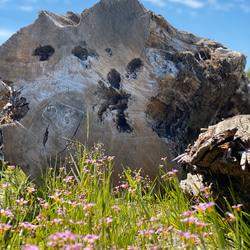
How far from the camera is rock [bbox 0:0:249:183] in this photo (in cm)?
410

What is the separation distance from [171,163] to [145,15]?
209 cm

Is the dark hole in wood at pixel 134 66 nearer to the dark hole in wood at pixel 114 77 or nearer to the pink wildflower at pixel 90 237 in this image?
the dark hole in wood at pixel 114 77

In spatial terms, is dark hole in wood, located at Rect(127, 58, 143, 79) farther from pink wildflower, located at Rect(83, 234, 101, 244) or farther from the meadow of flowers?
pink wildflower, located at Rect(83, 234, 101, 244)

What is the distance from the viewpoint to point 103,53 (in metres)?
4.43

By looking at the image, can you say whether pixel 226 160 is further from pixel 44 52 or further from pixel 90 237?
pixel 44 52

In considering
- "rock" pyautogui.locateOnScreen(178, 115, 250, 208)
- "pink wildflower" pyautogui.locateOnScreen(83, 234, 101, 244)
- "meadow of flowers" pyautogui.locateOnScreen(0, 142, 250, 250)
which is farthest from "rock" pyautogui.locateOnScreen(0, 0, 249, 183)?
"pink wildflower" pyautogui.locateOnScreen(83, 234, 101, 244)

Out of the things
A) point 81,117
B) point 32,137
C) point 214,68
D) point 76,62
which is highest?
point 214,68

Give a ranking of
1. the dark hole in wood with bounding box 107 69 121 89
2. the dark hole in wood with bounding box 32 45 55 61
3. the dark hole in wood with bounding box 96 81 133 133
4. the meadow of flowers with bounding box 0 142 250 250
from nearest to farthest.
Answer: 1. the meadow of flowers with bounding box 0 142 250 250
2. the dark hole in wood with bounding box 96 81 133 133
3. the dark hole in wood with bounding box 107 69 121 89
4. the dark hole in wood with bounding box 32 45 55 61

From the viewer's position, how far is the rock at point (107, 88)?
161 inches

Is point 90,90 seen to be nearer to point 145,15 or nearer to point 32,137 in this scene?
point 32,137

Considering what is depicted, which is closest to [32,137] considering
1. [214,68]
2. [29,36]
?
[29,36]

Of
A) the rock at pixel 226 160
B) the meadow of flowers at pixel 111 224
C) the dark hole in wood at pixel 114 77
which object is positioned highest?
the dark hole in wood at pixel 114 77

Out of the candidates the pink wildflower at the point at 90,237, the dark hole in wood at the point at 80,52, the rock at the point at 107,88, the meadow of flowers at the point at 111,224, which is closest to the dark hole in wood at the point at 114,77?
the rock at the point at 107,88

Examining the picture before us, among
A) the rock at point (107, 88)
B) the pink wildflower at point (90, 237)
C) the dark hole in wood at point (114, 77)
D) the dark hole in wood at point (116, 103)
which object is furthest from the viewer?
the dark hole in wood at point (114, 77)
